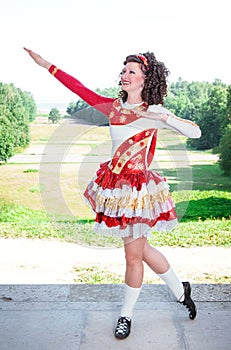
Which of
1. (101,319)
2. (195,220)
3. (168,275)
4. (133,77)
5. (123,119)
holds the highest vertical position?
(133,77)

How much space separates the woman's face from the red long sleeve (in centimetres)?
12

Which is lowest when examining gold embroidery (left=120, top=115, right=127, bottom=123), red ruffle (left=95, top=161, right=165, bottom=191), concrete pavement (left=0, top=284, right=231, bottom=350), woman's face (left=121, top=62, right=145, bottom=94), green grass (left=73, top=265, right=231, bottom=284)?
green grass (left=73, top=265, right=231, bottom=284)

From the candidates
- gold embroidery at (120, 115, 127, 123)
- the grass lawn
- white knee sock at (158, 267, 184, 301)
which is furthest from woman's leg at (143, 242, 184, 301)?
the grass lawn

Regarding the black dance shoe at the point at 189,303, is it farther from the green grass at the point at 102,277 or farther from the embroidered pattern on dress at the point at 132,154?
the green grass at the point at 102,277

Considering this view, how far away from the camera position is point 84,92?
6.49 feet

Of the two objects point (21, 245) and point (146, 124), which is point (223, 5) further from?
point (146, 124)

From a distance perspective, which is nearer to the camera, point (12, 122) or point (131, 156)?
point (131, 156)

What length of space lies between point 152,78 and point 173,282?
0.76 metres

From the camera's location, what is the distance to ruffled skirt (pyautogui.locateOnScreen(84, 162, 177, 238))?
1825 mm

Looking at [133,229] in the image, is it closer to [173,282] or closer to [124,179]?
[124,179]

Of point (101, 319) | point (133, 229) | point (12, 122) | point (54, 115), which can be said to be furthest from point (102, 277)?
point (12, 122)

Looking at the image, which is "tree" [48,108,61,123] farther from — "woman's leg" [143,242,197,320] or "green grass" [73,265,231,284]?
"woman's leg" [143,242,197,320]

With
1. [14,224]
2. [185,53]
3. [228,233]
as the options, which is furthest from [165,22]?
[14,224]

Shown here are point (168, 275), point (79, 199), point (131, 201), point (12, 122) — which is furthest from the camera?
point (12, 122)
